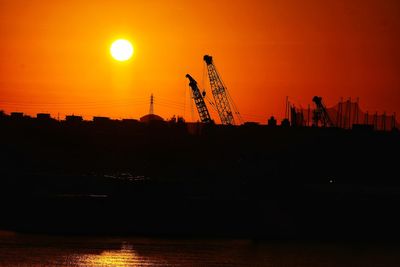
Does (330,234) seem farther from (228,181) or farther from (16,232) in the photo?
(16,232)

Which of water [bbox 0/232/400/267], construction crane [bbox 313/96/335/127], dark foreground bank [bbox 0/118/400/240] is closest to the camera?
water [bbox 0/232/400/267]

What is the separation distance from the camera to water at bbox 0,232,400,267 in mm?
52281

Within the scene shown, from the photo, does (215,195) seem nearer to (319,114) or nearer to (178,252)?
(178,252)

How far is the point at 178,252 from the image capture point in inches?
2265

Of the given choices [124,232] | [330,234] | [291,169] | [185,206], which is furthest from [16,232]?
[291,169]

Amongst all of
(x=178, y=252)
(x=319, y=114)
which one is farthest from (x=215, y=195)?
(x=319, y=114)

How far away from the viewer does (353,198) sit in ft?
259

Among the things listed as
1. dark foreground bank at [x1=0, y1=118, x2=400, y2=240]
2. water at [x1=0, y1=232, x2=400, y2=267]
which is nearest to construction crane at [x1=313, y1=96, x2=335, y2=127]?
dark foreground bank at [x1=0, y1=118, x2=400, y2=240]

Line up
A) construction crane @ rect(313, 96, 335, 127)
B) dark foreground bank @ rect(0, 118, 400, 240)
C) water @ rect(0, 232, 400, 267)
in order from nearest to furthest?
1. water @ rect(0, 232, 400, 267)
2. dark foreground bank @ rect(0, 118, 400, 240)
3. construction crane @ rect(313, 96, 335, 127)

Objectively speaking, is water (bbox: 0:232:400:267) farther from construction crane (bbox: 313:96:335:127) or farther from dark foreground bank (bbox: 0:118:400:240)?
construction crane (bbox: 313:96:335:127)

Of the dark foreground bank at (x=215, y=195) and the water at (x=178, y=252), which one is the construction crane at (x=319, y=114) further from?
the water at (x=178, y=252)

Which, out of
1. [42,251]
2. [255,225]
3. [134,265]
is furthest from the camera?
[255,225]

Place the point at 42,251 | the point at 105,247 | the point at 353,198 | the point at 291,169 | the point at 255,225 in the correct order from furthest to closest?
the point at 291,169 → the point at 353,198 → the point at 255,225 → the point at 105,247 → the point at 42,251

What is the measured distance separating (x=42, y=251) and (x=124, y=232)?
13892 mm
